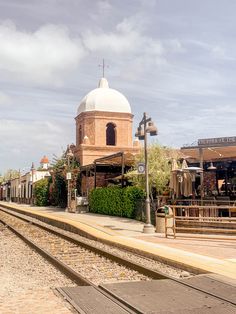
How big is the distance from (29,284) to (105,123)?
3373 centimetres

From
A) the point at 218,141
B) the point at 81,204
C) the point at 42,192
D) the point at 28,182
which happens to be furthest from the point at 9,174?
the point at 218,141

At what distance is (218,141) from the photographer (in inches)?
714

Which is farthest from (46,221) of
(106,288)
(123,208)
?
(106,288)

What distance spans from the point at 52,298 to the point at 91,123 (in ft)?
114

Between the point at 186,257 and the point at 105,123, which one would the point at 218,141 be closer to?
the point at 186,257

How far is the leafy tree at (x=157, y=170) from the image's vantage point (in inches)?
974

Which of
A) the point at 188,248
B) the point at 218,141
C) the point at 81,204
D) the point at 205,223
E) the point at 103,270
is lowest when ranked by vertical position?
the point at 103,270

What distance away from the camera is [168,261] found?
9375 mm

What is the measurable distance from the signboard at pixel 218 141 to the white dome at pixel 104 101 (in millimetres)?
23256

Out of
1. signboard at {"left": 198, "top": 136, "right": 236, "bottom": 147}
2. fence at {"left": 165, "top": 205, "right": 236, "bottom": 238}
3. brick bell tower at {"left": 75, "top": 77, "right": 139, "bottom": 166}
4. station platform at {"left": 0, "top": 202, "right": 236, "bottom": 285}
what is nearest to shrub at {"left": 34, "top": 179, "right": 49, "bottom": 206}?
brick bell tower at {"left": 75, "top": 77, "right": 139, "bottom": 166}

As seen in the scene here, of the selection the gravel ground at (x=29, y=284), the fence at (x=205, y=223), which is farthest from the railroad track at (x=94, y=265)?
the fence at (x=205, y=223)

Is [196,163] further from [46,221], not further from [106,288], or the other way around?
[106,288]

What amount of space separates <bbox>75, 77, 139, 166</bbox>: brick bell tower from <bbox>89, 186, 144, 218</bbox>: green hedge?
981 cm

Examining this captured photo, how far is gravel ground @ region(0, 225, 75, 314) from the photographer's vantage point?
562 centimetres
